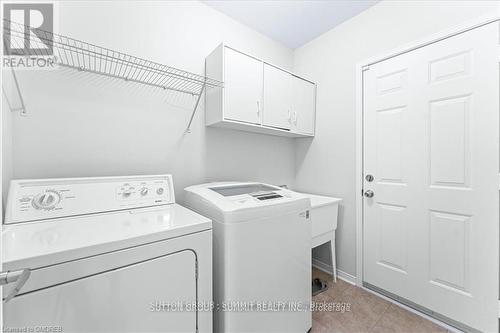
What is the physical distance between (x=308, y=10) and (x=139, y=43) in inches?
59.9

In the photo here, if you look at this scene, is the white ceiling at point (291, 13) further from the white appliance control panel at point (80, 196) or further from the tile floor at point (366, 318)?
the tile floor at point (366, 318)

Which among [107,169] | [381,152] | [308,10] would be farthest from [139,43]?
[381,152]

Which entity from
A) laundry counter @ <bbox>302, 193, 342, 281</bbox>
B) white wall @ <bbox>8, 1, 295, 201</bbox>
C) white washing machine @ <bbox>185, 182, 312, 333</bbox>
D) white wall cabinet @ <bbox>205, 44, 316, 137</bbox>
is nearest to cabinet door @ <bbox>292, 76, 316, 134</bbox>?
white wall cabinet @ <bbox>205, 44, 316, 137</bbox>

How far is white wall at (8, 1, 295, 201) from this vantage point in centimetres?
127

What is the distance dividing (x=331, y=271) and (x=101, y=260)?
2232 mm

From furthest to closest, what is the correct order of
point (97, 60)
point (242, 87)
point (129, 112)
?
point (242, 87), point (129, 112), point (97, 60)

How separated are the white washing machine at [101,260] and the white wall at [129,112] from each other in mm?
293

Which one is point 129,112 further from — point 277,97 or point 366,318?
point 366,318

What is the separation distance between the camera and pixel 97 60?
4.71 feet

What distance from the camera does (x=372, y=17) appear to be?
1.94 metres
